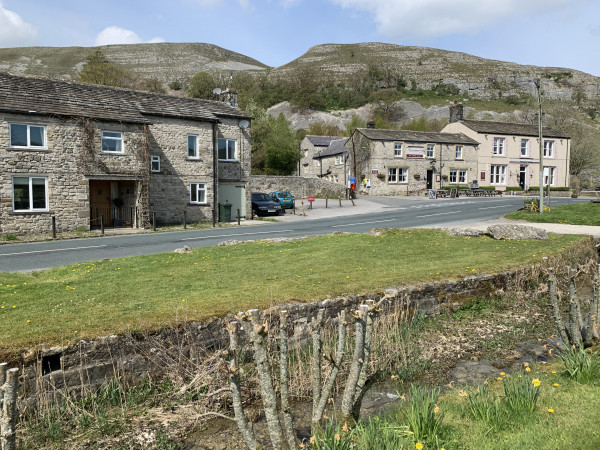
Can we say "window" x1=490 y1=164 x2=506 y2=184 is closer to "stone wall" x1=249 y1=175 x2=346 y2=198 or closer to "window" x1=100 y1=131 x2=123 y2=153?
"stone wall" x1=249 y1=175 x2=346 y2=198

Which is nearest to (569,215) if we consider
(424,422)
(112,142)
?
(424,422)

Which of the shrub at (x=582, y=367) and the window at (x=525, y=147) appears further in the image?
the window at (x=525, y=147)

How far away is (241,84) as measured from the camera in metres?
108

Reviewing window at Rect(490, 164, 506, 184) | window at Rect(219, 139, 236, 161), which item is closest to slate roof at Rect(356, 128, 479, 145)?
window at Rect(490, 164, 506, 184)

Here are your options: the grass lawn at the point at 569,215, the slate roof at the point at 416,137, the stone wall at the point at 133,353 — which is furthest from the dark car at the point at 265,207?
the stone wall at the point at 133,353

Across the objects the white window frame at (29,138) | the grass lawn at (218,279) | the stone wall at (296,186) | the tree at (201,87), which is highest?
the tree at (201,87)

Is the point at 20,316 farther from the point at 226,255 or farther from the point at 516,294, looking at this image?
the point at 516,294

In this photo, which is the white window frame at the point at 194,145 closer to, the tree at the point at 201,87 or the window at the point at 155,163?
the window at the point at 155,163

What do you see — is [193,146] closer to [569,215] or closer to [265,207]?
[265,207]

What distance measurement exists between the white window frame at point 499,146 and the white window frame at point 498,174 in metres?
1.49

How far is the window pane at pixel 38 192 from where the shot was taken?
23.3 m

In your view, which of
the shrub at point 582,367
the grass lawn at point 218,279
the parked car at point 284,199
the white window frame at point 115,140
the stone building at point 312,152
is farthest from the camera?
the stone building at point 312,152

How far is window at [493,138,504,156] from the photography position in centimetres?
5509

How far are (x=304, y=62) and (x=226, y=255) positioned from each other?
601ft
